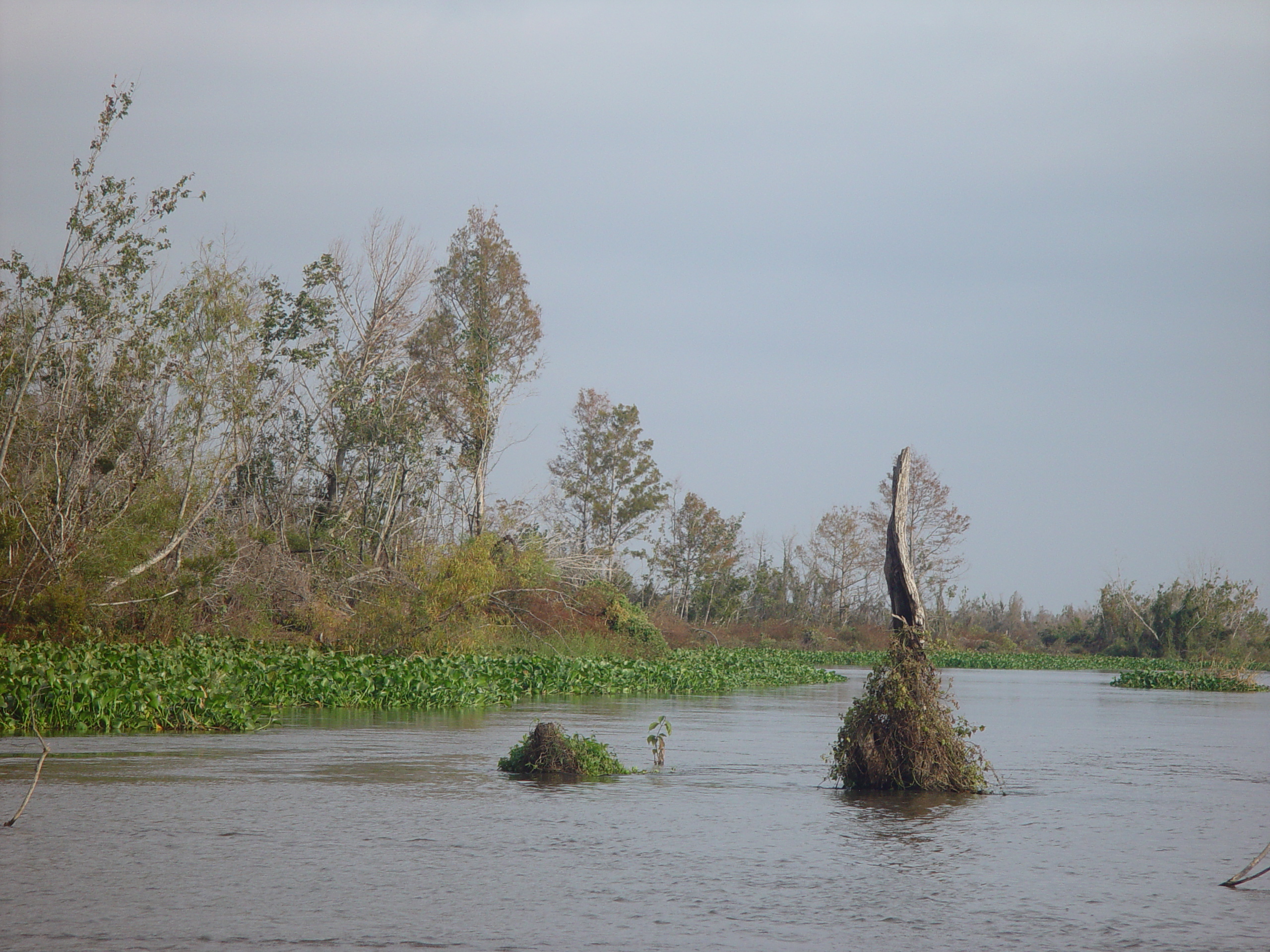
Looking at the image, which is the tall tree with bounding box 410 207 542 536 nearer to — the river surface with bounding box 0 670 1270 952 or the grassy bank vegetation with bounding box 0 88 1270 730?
the grassy bank vegetation with bounding box 0 88 1270 730

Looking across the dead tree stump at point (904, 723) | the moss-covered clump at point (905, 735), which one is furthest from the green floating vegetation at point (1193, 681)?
the moss-covered clump at point (905, 735)

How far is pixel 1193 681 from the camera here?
113 feet

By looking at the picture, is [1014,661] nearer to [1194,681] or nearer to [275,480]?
[1194,681]

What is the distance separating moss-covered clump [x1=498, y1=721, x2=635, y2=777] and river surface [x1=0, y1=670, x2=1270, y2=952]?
318 millimetres

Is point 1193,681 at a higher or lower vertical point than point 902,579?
lower

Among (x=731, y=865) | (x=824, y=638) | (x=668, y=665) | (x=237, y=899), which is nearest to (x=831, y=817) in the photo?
(x=731, y=865)

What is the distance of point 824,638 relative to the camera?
5866 centimetres

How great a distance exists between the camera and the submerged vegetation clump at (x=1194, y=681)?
3338 cm

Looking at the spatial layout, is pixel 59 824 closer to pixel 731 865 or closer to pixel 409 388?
pixel 731 865

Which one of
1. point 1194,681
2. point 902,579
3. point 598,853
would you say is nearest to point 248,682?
point 902,579

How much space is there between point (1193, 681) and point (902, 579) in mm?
28275

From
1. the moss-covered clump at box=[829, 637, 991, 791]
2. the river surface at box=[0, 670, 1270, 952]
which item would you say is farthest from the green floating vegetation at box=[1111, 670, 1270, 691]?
the moss-covered clump at box=[829, 637, 991, 791]

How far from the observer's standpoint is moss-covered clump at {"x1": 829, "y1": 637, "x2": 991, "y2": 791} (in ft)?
33.4

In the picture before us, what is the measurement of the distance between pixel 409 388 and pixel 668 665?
43.6 feet
